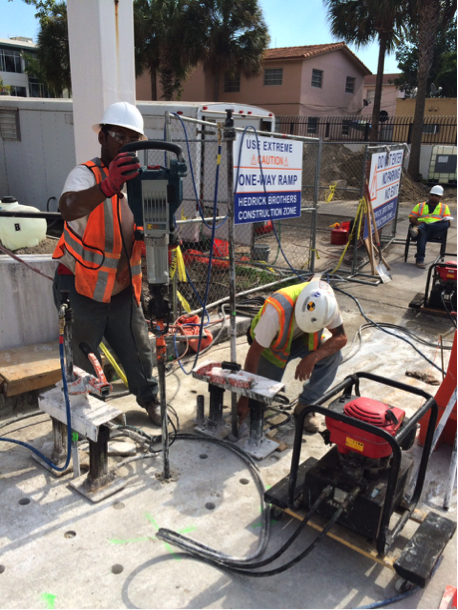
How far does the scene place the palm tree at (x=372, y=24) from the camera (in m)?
20.3

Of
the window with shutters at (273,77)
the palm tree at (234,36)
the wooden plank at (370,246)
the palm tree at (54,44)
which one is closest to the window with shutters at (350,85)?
the window with shutters at (273,77)

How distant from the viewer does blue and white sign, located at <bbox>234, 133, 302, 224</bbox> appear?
5.48 meters

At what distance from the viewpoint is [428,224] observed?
9.11 m

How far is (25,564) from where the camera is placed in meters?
2.39

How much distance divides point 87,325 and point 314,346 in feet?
5.43

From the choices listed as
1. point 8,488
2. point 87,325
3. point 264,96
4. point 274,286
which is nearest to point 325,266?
point 274,286

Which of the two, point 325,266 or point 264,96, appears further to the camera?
point 264,96

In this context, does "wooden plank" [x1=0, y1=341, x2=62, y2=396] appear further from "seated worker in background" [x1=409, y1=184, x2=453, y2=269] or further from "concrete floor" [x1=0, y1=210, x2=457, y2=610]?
"seated worker in background" [x1=409, y1=184, x2=453, y2=269]

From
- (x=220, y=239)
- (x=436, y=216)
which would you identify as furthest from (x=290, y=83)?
(x=220, y=239)

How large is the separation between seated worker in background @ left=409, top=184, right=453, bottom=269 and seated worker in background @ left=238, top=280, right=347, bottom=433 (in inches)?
241

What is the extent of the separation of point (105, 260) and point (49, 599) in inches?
74.5

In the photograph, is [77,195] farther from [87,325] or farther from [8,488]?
[8,488]

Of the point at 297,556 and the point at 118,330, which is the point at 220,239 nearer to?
the point at 118,330

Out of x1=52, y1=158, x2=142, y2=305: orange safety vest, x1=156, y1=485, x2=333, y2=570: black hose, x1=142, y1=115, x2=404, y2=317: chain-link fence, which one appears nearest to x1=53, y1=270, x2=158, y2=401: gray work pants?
x1=52, y1=158, x2=142, y2=305: orange safety vest
